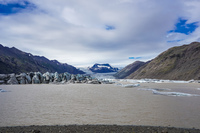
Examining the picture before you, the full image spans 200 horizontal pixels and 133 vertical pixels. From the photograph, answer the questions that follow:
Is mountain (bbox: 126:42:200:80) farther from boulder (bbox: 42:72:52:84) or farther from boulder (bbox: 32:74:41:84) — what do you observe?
boulder (bbox: 32:74:41:84)

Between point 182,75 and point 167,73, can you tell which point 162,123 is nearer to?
point 182,75

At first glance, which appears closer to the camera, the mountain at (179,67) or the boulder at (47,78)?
the boulder at (47,78)

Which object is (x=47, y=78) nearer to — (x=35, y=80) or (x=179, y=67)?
(x=35, y=80)

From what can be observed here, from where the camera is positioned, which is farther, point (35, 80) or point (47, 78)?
point (47, 78)

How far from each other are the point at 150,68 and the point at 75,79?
10126cm

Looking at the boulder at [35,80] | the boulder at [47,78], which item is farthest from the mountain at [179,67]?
the boulder at [35,80]

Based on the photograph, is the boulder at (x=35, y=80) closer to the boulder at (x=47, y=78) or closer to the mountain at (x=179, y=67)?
the boulder at (x=47, y=78)

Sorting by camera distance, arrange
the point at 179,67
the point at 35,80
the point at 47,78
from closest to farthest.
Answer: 1. the point at 35,80
2. the point at 47,78
3. the point at 179,67

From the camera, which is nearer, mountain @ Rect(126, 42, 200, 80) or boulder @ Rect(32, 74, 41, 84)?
boulder @ Rect(32, 74, 41, 84)

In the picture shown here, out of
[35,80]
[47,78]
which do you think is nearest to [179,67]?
[47,78]

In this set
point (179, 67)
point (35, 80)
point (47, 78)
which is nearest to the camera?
point (35, 80)

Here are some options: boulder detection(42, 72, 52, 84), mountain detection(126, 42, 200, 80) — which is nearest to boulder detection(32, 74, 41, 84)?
boulder detection(42, 72, 52, 84)

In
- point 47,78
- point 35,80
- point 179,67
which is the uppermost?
point 179,67

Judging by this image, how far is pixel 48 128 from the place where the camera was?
27.7 feet
